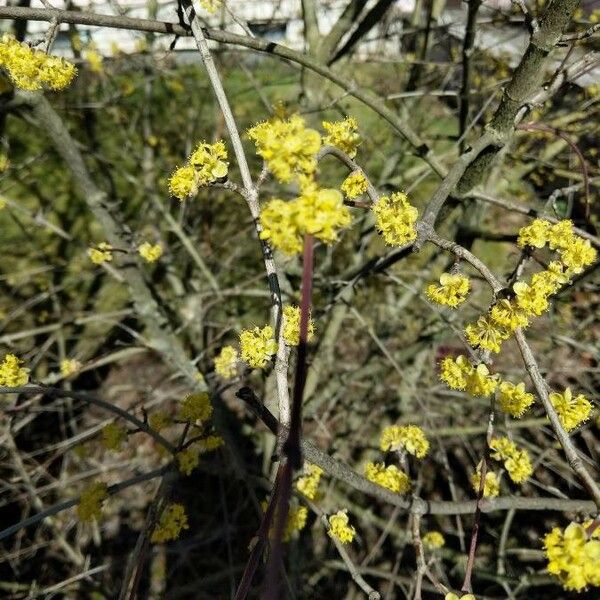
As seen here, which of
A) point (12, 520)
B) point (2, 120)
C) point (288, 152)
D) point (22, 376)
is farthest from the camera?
point (12, 520)

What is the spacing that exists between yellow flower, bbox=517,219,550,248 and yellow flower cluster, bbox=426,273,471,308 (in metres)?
0.29

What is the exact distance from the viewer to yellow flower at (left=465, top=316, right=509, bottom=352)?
1.66 m

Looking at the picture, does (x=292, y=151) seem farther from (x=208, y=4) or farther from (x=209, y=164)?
(x=208, y=4)

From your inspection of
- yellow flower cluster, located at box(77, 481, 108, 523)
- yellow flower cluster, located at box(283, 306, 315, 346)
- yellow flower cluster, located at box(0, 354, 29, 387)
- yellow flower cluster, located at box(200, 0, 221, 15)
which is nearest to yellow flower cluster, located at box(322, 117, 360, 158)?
yellow flower cluster, located at box(283, 306, 315, 346)

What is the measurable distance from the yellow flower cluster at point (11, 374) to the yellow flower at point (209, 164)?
4.17ft

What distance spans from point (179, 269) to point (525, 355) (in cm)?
477

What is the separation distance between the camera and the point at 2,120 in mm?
3346

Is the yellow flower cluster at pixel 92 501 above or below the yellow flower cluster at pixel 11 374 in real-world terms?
below

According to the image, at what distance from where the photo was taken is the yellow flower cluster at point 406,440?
7.88ft

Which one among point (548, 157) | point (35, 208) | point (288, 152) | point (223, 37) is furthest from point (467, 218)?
point (35, 208)

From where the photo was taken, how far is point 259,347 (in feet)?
5.22

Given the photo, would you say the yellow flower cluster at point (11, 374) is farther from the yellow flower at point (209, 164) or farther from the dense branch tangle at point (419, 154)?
the yellow flower at point (209, 164)

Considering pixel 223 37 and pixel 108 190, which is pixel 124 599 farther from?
pixel 108 190

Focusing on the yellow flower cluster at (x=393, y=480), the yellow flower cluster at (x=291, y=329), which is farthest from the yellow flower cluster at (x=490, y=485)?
the yellow flower cluster at (x=291, y=329)
